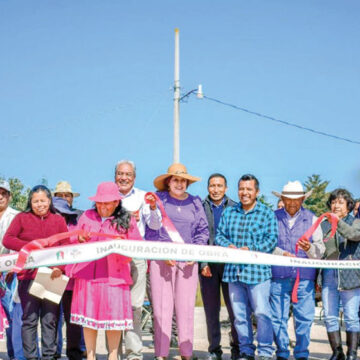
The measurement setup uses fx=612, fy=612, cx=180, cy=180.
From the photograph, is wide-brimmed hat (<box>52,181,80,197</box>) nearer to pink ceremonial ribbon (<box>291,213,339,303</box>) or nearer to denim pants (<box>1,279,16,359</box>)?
denim pants (<box>1,279,16,359</box>)

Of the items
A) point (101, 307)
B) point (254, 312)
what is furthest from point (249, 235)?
point (101, 307)

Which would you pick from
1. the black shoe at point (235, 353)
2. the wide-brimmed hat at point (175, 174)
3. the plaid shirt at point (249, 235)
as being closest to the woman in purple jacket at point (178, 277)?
the wide-brimmed hat at point (175, 174)

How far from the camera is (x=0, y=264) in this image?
600cm

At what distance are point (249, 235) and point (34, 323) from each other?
94.7 inches

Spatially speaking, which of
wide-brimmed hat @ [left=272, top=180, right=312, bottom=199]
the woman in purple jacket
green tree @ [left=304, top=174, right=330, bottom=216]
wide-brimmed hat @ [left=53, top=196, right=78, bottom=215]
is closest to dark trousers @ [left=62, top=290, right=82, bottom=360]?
the woman in purple jacket

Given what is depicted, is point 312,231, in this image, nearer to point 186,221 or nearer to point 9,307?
point 186,221

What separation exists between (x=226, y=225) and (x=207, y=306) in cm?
107

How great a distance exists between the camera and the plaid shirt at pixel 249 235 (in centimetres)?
646

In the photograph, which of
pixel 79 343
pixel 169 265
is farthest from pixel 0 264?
pixel 169 265

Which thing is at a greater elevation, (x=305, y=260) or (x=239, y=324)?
(x=305, y=260)

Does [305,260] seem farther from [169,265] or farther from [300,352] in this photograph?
[169,265]

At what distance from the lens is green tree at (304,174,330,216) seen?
7621 centimetres

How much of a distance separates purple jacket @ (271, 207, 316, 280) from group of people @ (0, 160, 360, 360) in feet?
0.04

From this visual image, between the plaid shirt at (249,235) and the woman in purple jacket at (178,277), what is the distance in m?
0.31
